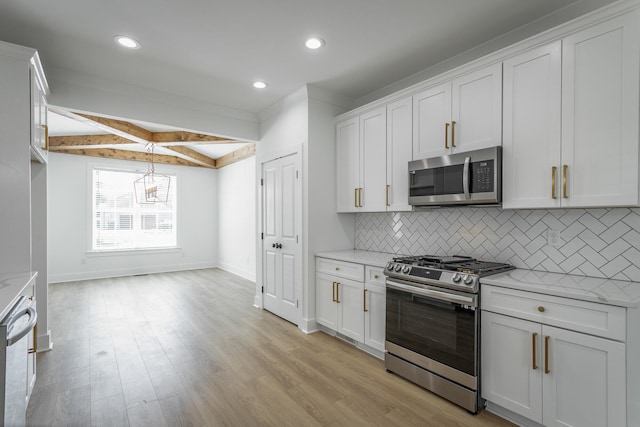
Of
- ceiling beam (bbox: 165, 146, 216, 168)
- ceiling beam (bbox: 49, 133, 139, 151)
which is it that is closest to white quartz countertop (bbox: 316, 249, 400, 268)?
ceiling beam (bbox: 165, 146, 216, 168)

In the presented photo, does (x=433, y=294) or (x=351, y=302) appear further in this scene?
(x=351, y=302)

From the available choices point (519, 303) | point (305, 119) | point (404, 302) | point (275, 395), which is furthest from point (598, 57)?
point (275, 395)

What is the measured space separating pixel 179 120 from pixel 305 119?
5.27 ft

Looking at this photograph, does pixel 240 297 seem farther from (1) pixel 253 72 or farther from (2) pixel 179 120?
(1) pixel 253 72

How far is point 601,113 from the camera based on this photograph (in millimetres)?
1903

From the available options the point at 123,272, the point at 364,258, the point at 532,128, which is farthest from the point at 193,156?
the point at 532,128

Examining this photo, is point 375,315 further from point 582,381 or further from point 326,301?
point 582,381

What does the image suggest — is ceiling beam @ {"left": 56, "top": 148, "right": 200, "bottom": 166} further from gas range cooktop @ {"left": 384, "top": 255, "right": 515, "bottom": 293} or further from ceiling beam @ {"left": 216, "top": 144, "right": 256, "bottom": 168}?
gas range cooktop @ {"left": 384, "top": 255, "right": 515, "bottom": 293}

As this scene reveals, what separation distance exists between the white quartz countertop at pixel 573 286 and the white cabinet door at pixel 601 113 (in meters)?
0.50

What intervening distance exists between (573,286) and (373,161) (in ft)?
6.68

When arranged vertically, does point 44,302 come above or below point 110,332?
above

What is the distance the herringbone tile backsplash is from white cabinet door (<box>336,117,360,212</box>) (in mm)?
539

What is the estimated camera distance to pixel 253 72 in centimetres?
333

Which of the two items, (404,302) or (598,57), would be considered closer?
(598,57)
